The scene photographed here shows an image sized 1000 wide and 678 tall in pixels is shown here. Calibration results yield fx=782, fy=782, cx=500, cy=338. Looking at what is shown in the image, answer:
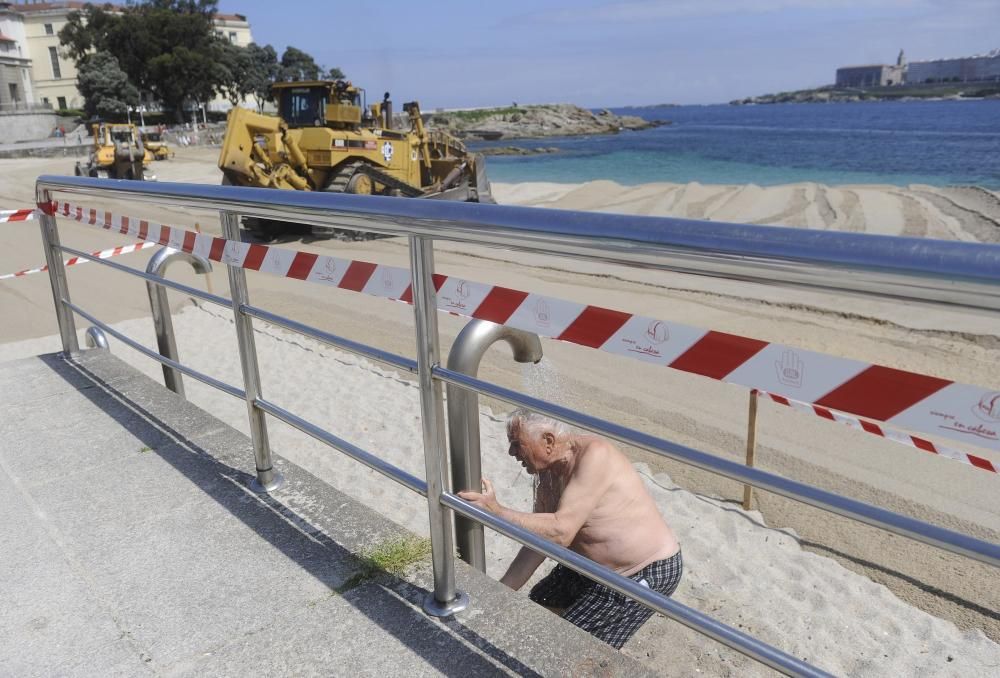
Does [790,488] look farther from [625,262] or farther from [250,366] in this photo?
[250,366]

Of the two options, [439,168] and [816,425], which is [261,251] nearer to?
[816,425]

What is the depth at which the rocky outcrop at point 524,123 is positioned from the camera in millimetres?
96562

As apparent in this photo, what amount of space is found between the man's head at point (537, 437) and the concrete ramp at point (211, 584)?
593 millimetres

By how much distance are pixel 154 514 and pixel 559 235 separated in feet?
7.01

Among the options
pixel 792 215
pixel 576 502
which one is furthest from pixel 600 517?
pixel 792 215

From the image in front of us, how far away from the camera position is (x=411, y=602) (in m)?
2.35

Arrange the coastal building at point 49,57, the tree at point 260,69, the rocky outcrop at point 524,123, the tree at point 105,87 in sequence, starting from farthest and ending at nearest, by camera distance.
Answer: the rocky outcrop at point 524,123, the coastal building at point 49,57, the tree at point 260,69, the tree at point 105,87

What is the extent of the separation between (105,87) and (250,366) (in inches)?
2955

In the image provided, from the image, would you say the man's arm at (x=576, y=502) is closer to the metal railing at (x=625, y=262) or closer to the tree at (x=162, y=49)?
the metal railing at (x=625, y=262)

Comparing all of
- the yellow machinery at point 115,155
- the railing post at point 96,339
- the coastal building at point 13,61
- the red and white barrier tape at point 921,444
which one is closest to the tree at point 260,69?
the coastal building at point 13,61

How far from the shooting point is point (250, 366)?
117 inches

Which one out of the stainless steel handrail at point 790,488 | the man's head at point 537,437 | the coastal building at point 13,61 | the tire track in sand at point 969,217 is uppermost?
the coastal building at point 13,61

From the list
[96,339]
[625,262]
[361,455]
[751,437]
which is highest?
[625,262]

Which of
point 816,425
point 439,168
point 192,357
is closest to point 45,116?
point 439,168
